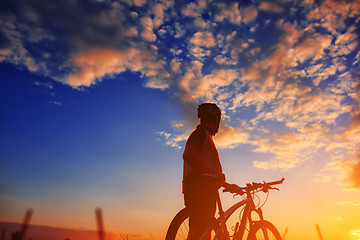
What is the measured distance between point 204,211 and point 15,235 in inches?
103

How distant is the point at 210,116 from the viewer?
452 cm

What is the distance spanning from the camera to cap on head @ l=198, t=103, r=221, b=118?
4.52 meters

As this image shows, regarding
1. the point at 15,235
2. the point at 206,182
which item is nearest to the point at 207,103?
the point at 206,182

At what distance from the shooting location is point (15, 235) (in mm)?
2258

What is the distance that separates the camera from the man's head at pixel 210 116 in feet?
14.8

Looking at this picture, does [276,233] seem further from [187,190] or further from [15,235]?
[15,235]

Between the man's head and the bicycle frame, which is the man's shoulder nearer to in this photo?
the man's head

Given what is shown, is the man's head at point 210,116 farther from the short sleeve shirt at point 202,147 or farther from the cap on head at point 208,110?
the short sleeve shirt at point 202,147

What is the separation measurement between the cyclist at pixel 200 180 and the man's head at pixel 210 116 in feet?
0.93

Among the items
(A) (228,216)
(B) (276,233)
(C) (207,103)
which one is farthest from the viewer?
(B) (276,233)

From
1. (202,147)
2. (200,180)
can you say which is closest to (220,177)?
(200,180)

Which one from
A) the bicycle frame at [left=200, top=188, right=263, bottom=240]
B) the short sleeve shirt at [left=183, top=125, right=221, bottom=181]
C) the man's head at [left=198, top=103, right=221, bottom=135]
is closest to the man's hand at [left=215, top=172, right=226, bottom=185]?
the short sleeve shirt at [left=183, top=125, right=221, bottom=181]

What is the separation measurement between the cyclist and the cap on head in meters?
0.36

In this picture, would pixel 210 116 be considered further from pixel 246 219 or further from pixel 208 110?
pixel 246 219
